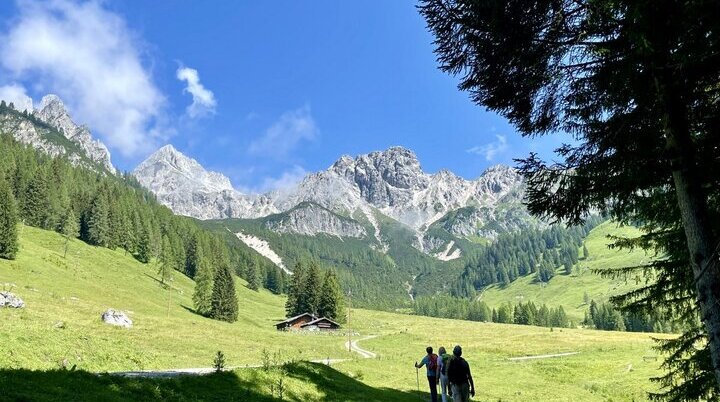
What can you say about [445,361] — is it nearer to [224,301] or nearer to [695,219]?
[695,219]

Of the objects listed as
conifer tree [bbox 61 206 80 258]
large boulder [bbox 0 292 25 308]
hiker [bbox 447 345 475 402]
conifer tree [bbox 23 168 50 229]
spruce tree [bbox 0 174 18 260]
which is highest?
conifer tree [bbox 23 168 50 229]

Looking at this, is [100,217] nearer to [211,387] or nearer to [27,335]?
[27,335]

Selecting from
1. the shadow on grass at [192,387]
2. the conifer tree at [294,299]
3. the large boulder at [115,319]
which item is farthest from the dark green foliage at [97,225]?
the shadow on grass at [192,387]

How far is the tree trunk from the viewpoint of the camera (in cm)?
798

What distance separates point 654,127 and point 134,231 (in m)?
149

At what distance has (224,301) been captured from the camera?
9844 centimetres

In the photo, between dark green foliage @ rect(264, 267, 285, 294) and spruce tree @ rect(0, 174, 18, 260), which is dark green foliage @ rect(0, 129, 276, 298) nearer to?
spruce tree @ rect(0, 174, 18, 260)

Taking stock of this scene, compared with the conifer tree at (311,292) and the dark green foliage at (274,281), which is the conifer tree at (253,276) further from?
the conifer tree at (311,292)

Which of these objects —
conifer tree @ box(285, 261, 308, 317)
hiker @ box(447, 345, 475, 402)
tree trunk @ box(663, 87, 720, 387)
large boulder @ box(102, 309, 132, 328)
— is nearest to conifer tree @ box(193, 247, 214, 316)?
conifer tree @ box(285, 261, 308, 317)

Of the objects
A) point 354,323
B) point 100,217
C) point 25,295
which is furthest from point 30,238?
point 354,323

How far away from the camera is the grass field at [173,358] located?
14344 millimetres

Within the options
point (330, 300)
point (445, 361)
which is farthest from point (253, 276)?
point (445, 361)

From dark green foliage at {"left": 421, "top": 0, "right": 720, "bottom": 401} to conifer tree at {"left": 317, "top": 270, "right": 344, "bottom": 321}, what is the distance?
102511 mm

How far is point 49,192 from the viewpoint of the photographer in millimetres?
126812
